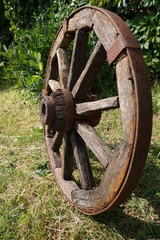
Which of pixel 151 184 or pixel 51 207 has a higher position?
pixel 51 207

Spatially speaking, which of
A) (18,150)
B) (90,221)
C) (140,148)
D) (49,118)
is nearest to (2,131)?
(18,150)

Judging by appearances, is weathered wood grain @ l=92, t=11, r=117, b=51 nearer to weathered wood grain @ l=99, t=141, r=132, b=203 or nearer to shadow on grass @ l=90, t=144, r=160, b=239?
weathered wood grain @ l=99, t=141, r=132, b=203

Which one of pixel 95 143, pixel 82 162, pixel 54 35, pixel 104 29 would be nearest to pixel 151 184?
pixel 82 162

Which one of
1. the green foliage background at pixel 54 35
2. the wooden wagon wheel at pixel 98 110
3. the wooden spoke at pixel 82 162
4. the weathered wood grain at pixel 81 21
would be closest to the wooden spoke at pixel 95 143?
the wooden wagon wheel at pixel 98 110

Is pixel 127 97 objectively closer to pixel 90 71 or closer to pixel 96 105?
pixel 96 105

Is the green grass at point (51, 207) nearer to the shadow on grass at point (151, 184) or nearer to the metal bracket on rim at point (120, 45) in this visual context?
the shadow on grass at point (151, 184)

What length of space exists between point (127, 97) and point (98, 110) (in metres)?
0.36

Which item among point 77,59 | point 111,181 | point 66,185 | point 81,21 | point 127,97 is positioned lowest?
point 66,185

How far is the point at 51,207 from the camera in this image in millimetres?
1754

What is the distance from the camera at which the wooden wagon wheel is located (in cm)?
111

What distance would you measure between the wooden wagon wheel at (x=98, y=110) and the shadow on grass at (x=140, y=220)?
10.4 inches

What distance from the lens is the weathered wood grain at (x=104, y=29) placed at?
4.18 feet

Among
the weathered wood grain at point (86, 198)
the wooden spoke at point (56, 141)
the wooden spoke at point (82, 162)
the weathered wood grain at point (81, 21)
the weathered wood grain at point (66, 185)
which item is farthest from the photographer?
the wooden spoke at point (56, 141)

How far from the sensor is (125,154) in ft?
3.75
